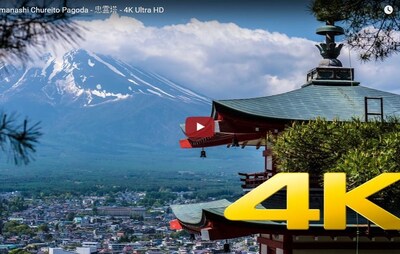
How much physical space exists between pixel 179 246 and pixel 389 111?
11887 millimetres

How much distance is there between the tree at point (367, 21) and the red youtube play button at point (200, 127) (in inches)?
95.6

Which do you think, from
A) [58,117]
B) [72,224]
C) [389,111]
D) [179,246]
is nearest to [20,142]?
[389,111]

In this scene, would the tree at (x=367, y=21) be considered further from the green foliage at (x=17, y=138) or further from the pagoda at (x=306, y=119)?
the green foliage at (x=17, y=138)

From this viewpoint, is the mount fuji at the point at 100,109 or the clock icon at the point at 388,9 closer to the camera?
the clock icon at the point at 388,9

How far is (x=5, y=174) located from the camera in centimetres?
3309

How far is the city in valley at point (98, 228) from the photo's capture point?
1870 centimetres

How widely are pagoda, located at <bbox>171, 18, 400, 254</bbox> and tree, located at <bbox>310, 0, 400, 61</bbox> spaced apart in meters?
1.50

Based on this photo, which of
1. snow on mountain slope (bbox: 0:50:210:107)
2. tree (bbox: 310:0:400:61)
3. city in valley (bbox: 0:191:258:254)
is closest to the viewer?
tree (bbox: 310:0:400:61)

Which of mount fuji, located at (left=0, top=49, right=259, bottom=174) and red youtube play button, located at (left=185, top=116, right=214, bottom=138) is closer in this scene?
red youtube play button, located at (left=185, top=116, right=214, bottom=138)

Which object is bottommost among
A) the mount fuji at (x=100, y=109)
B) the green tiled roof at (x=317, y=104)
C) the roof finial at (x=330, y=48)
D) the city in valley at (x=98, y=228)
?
the city in valley at (x=98, y=228)

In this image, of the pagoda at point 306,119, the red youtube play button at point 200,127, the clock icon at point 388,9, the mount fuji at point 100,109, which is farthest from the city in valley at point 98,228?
the clock icon at point 388,9

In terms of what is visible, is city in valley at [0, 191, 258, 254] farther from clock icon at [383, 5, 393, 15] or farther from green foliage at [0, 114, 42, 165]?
green foliage at [0, 114, 42, 165]

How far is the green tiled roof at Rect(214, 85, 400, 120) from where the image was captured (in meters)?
9.42

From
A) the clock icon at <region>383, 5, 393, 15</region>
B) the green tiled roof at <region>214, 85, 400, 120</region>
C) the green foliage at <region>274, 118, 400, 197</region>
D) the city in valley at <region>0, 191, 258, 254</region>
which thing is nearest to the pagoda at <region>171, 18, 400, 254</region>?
the green tiled roof at <region>214, 85, 400, 120</region>
